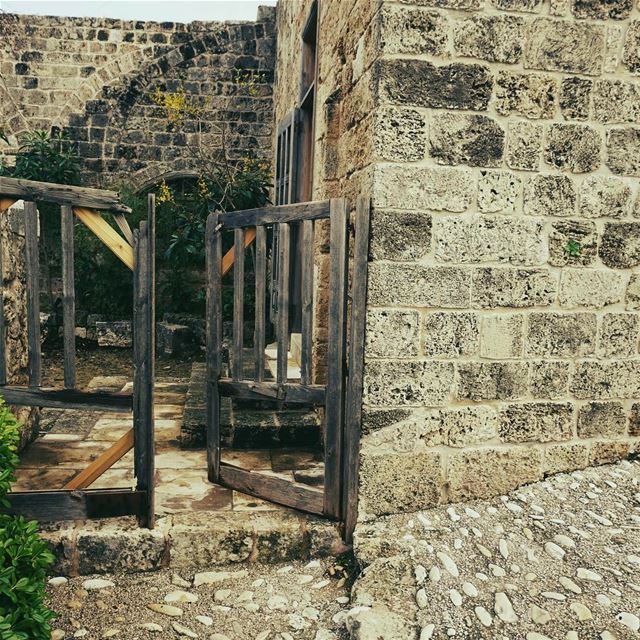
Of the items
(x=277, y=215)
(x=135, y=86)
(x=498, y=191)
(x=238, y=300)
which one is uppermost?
(x=135, y=86)

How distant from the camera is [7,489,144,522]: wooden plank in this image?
2865 mm

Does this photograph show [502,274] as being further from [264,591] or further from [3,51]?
[3,51]

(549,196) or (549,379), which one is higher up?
(549,196)

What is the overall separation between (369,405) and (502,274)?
93cm

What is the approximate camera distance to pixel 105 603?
2734 mm

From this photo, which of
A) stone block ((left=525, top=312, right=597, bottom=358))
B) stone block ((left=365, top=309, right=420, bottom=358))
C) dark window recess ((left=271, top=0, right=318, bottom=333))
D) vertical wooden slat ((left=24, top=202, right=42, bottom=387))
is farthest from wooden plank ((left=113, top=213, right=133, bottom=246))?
dark window recess ((left=271, top=0, right=318, bottom=333))

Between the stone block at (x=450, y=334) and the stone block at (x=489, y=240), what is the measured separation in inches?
10.9

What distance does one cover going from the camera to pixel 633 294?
3.28 meters

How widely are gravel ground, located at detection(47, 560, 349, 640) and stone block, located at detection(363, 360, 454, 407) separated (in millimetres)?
854

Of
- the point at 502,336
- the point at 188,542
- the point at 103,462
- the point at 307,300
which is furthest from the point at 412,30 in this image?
the point at 188,542

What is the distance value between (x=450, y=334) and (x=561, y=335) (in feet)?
2.03

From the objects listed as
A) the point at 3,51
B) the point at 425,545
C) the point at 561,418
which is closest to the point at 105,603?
the point at 425,545

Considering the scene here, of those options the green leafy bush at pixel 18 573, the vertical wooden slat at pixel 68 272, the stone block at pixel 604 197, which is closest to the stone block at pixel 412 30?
the stone block at pixel 604 197

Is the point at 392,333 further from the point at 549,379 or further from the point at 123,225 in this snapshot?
the point at 123,225
